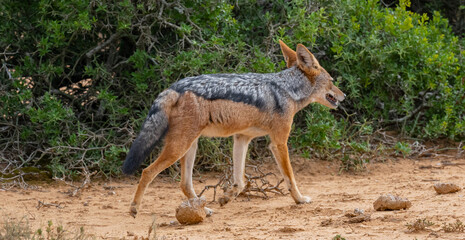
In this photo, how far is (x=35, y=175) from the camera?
8578 mm

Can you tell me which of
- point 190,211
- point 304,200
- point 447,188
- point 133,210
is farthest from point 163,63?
point 447,188

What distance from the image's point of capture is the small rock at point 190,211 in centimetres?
635

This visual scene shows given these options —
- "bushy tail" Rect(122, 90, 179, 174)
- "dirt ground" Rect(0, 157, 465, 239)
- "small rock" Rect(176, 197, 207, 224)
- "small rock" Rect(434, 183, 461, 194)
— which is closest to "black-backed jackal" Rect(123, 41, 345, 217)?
"bushy tail" Rect(122, 90, 179, 174)

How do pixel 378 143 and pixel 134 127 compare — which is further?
pixel 378 143

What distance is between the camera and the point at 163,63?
870 centimetres

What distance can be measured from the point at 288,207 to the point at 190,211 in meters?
1.35

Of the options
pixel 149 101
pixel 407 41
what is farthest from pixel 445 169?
pixel 149 101

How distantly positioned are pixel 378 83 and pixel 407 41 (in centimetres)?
80

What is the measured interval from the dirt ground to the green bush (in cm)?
45

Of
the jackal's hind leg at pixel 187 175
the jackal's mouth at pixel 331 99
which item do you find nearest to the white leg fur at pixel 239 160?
the jackal's hind leg at pixel 187 175

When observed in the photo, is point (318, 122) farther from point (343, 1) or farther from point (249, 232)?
point (249, 232)

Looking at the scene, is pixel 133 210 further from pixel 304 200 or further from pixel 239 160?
pixel 304 200

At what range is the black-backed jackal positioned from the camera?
6656 millimetres

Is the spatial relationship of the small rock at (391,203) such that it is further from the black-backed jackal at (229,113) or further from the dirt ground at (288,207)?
the black-backed jackal at (229,113)
